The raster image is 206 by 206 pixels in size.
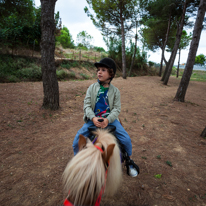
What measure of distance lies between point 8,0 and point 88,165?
43.7 ft

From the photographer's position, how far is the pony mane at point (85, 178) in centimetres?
98

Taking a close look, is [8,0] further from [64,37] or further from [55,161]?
[64,37]

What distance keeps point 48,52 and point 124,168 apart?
14.7ft

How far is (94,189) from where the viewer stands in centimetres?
102

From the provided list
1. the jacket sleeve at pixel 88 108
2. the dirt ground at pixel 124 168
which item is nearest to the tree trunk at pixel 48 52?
the dirt ground at pixel 124 168

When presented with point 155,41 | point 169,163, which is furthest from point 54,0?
point 155,41

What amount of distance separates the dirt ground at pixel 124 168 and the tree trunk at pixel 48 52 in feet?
2.11

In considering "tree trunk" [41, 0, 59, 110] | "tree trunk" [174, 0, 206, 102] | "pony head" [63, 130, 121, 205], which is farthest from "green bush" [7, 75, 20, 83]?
"tree trunk" [174, 0, 206, 102]

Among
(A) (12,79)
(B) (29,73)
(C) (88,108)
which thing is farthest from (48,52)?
(B) (29,73)

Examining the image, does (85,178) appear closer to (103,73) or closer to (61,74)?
(103,73)

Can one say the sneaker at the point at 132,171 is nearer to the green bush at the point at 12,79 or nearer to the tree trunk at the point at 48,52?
the tree trunk at the point at 48,52

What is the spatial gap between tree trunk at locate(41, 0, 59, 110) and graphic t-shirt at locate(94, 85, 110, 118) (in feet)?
10.9

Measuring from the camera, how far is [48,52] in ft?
14.7

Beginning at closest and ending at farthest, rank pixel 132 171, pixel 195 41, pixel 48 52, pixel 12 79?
pixel 132 171 < pixel 48 52 < pixel 195 41 < pixel 12 79
